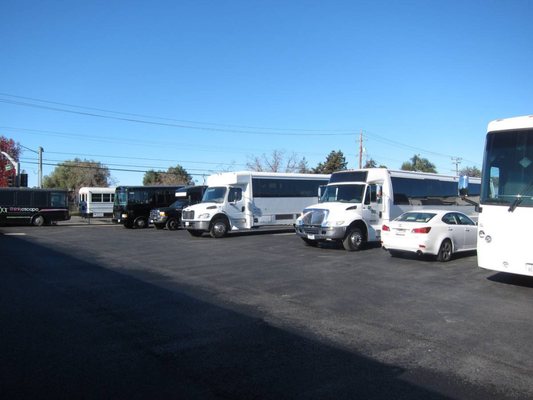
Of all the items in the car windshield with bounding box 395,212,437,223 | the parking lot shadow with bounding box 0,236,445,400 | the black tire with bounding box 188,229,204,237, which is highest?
the car windshield with bounding box 395,212,437,223

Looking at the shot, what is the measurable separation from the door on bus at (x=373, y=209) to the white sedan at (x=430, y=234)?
94.1 inches

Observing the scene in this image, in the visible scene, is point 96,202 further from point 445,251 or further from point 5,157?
point 445,251

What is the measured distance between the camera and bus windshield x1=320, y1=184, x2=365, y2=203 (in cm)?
1702

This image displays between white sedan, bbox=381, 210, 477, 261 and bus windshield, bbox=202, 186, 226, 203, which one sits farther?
bus windshield, bbox=202, 186, 226, 203

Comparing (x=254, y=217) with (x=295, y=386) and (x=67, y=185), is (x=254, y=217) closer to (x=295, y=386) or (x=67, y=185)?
(x=295, y=386)

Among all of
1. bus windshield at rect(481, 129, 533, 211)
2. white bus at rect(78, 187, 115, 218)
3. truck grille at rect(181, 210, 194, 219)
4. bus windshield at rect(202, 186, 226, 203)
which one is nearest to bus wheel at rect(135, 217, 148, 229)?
truck grille at rect(181, 210, 194, 219)

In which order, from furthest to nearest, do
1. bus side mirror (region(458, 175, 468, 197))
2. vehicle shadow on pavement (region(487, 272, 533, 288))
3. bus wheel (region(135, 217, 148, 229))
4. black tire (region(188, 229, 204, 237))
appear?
bus wheel (region(135, 217, 148, 229)), black tire (region(188, 229, 204, 237)), bus side mirror (region(458, 175, 468, 197)), vehicle shadow on pavement (region(487, 272, 533, 288))

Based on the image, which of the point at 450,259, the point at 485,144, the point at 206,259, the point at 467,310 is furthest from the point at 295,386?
the point at 450,259

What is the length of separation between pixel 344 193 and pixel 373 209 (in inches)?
48.6

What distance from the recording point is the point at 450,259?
46.3 ft

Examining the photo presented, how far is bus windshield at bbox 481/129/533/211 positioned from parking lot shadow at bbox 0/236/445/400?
582 centimetres

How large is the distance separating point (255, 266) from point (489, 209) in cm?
606

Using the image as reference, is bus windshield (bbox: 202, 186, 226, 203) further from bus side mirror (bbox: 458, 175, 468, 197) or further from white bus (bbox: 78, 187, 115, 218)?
white bus (bbox: 78, 187, 115, 218)

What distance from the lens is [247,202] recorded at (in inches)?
915
